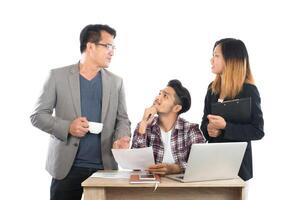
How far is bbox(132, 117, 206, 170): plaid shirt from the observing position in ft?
9.39

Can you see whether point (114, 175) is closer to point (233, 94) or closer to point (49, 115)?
point (49, 115)

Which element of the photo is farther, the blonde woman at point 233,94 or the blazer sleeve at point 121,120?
the blazer sleeve at point 121,120

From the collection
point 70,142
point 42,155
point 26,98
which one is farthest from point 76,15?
point 70,142

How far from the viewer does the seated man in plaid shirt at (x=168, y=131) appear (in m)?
2.86

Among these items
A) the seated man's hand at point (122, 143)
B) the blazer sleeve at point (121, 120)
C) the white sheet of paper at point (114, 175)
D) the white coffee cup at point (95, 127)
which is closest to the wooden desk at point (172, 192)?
the white sheet of paper at point (114, 175)

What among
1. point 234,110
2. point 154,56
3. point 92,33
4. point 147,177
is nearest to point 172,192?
point 147,177

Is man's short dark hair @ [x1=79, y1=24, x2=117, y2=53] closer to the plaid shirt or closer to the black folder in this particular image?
the plaid shirt

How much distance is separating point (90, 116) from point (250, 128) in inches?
38.2

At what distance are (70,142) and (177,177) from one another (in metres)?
0.75

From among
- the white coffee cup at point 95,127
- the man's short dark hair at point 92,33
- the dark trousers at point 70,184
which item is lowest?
the dark trousers at point 70,184

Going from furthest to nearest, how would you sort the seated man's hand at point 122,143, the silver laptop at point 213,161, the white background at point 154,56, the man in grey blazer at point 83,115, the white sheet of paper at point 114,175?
the white background at point 154,56, the man in grey blazer at point 83,115, the seated man's hand at point 122,143, the white sheet of paper at point 114,175, the silver laptop at point 213,161

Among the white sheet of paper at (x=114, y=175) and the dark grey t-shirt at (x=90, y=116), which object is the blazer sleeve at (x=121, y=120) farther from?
the white sheet of paper at (x=114, y=175)

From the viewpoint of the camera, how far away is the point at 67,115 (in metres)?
3.04

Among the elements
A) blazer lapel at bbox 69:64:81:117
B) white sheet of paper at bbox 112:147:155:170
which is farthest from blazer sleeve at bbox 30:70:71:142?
white sheet of paper at bbox 112:147:155:170
